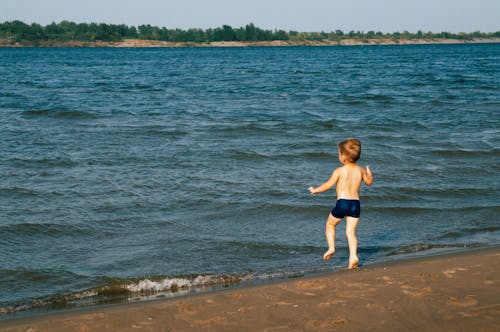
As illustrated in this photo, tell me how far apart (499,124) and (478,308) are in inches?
553

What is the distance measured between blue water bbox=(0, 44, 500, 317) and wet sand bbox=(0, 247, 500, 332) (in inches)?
38.3

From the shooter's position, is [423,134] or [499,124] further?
[499,124]

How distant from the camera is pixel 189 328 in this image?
4.38 meters

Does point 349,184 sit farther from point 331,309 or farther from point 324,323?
point 324,323

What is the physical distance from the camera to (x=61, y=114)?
64.1 ft

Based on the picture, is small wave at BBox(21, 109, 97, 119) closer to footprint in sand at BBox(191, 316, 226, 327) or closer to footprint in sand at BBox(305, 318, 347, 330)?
footprint in sand at BBox(191, 316, 226, 327)

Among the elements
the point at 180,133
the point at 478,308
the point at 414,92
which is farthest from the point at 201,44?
the point at 478,308

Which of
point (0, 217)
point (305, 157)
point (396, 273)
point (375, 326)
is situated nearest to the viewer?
point (375, 326)

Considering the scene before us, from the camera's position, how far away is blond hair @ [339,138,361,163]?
6.12 m

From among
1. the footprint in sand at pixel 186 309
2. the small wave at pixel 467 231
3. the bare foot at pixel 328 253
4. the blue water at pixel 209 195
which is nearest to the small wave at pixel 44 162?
the blue water at pixel 209 195

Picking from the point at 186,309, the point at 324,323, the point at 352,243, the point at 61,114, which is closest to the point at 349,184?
the point at 352,243

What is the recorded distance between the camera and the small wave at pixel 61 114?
62.9ft

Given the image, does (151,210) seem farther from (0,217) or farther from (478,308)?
(478,308)

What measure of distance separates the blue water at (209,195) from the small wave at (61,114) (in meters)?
0.10
